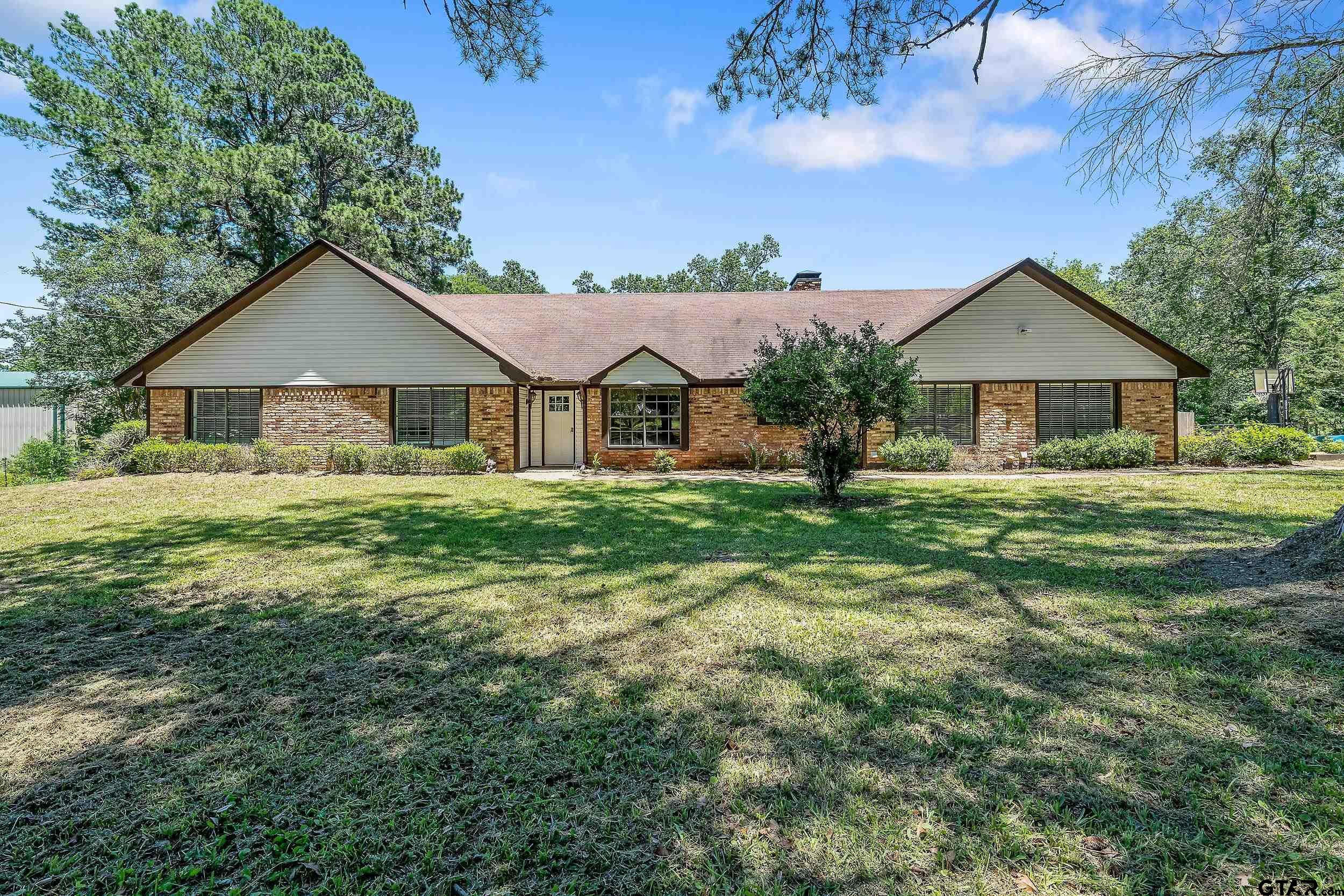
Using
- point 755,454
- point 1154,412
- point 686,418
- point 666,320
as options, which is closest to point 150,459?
point 686,418

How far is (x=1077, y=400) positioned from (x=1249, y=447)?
13.4ft

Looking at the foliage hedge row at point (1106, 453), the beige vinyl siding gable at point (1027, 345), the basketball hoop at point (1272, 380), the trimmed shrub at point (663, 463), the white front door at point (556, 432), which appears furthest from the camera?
the basketball hoop at point (1272, 380)

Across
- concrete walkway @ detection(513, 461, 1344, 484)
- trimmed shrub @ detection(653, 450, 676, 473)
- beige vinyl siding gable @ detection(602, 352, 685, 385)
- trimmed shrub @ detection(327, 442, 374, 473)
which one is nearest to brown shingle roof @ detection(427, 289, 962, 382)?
beige vinyl siding gable @ detection(602, 352, 685, 385)

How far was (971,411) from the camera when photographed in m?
17.0

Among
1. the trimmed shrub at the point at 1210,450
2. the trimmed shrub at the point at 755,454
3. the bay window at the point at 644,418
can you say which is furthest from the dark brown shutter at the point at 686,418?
the trimmed shrub at the point at 1210,450

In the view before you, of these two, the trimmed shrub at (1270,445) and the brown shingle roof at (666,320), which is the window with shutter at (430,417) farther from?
the trimmed shrub at (1270,445)

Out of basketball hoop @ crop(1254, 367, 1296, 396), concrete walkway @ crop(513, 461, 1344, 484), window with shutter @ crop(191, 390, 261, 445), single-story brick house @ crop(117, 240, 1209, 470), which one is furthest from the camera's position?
basketball hoop @ crop(1254, 367, 1296, 396)

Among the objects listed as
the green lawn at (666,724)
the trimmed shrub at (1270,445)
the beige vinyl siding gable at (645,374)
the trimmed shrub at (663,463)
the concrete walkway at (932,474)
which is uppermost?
the beige vinyl siding gable at (645,374)

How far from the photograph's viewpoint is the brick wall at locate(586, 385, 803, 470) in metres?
16.9

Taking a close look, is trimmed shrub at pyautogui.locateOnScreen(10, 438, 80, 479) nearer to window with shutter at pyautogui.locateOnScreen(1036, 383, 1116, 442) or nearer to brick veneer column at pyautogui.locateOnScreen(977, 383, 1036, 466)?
brick veneer column at pyautogui.locateOnScreen(977, 383, 1036, 466)

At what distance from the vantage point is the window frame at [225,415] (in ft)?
54.6

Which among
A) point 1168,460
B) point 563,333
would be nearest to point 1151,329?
point 1168,460

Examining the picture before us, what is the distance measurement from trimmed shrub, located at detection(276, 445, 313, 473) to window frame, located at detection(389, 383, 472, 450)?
2.09 meters

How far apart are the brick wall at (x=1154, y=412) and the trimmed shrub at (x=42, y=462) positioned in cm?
2933
